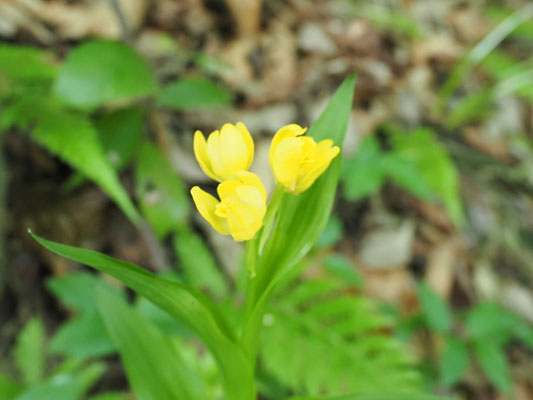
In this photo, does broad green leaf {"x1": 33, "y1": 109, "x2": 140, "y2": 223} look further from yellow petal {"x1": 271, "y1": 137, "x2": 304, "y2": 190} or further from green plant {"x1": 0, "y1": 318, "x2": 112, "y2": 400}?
yellow petal {"x1": 271, "y1": 137, "x2": 304, "y2": 190}

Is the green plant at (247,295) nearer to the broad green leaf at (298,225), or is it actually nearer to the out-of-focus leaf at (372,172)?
the broad green leaf at (298,225)

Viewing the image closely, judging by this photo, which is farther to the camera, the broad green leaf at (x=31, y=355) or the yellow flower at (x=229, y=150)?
the broad green leaf at (x=31, y=355)

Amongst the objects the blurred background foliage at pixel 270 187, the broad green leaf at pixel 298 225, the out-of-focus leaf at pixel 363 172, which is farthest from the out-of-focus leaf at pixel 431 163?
the broad green leaf at pixel 298 225

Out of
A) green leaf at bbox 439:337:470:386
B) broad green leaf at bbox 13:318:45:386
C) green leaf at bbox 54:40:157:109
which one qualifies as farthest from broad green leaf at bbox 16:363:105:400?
green leaf at bbox 439:337:470:386

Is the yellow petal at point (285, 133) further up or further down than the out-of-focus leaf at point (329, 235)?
further up

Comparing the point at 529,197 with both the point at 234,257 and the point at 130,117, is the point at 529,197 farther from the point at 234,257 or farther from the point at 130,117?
the point at 130,117
